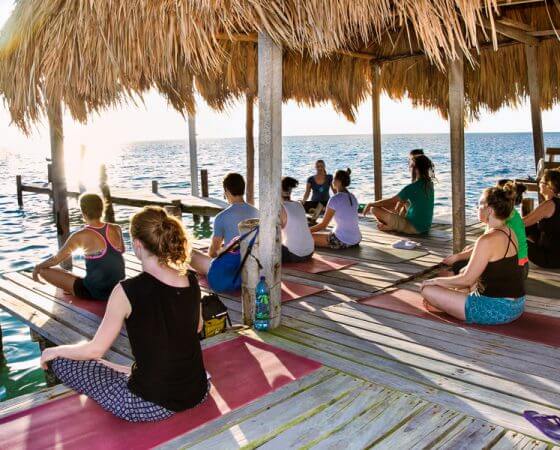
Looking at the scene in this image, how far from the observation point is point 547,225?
522cm

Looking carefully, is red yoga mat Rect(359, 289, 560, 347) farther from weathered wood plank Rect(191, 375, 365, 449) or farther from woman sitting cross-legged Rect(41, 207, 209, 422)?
woman sitting cross-legged Rect(41, 207, 209, 422)

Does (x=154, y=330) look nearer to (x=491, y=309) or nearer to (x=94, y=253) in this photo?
(x=491, y=309)

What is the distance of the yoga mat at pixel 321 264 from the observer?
Answer: 219 inches

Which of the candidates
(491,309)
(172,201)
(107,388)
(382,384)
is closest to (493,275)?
(491,309)

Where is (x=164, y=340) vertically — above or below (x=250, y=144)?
below

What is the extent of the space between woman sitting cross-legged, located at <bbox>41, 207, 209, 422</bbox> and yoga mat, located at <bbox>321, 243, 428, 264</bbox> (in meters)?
3.66

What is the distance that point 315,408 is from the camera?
8.41ft

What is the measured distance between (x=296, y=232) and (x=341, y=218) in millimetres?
820

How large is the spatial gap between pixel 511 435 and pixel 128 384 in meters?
1.67

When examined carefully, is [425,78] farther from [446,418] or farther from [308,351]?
[446,418]

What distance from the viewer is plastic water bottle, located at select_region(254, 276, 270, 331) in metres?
3.63

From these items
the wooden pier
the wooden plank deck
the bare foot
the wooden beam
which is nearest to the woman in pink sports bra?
the wooden plank deck

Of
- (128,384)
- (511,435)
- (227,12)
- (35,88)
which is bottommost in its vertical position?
(511,435)

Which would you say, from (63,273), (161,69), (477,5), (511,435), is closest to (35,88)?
(161,69)
